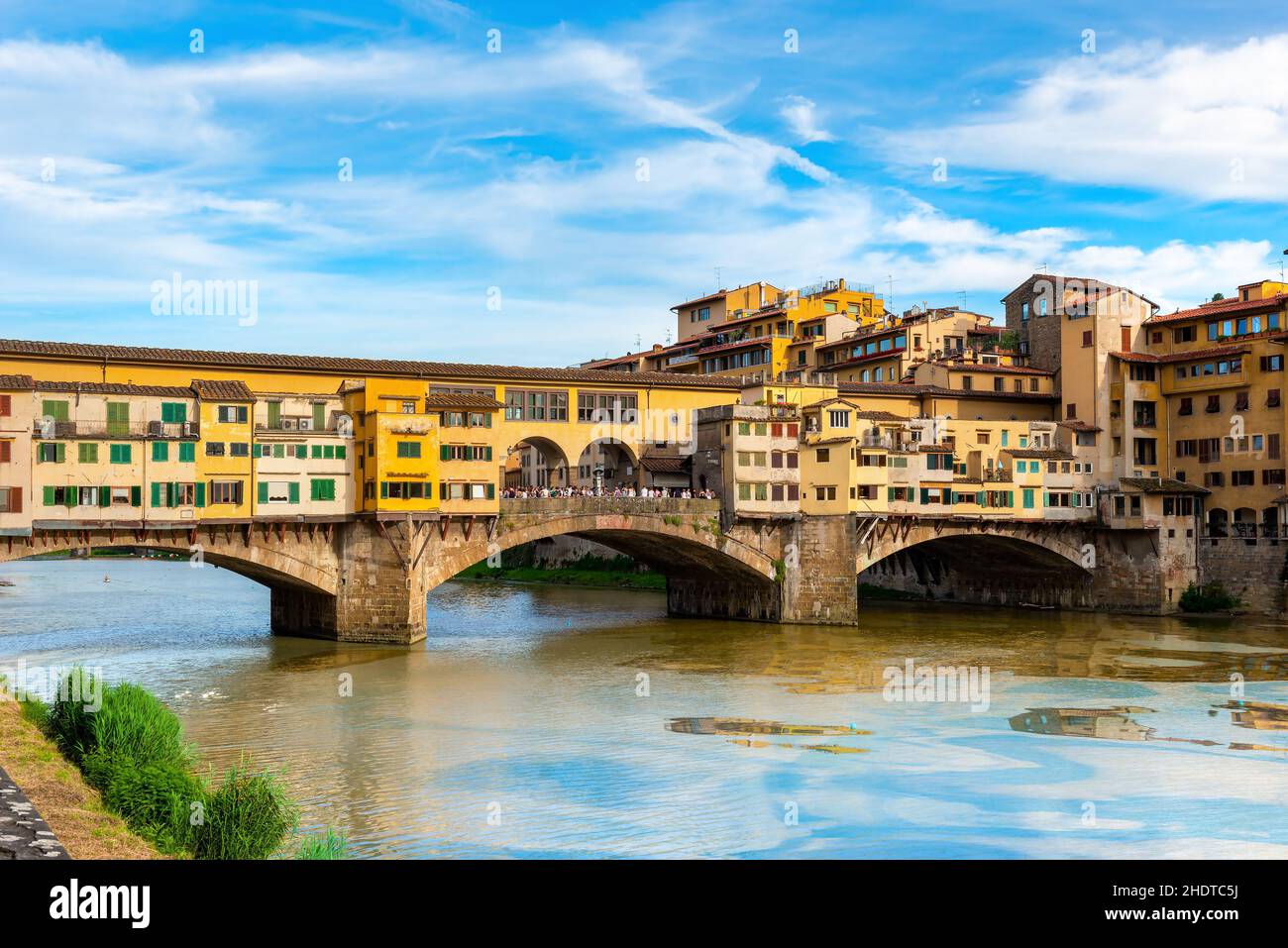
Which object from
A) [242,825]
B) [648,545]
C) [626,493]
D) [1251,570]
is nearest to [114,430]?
[626,493]

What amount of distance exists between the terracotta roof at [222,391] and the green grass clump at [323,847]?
82.9ft

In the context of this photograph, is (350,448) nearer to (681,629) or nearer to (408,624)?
(408,624)

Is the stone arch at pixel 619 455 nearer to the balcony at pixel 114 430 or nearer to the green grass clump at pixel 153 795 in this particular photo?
the balcony at pixel 114 430

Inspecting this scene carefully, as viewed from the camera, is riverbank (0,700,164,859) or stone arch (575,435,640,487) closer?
riverbank (0,700,164,859)

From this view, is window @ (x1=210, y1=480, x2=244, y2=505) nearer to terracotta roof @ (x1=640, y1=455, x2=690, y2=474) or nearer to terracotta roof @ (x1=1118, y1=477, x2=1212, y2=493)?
terracotta roof @ (x1=640, y1=455, x2=690, y2=474)

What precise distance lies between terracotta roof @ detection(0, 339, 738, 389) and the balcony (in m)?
3.55

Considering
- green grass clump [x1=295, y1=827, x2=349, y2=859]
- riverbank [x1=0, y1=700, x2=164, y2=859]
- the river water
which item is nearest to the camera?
riverbank [x1=0, y1=700, x2=164, y2=859]

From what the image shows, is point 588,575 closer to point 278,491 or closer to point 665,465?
point 665,465

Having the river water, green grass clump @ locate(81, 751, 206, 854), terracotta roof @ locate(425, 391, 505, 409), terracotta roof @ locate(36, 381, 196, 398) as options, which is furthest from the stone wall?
green grass clump @ locate(81, 751, 206, 854)

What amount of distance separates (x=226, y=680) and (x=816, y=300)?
53302 millimetres

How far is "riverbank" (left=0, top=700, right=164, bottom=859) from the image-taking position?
14.7 m

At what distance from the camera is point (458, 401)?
46750mm

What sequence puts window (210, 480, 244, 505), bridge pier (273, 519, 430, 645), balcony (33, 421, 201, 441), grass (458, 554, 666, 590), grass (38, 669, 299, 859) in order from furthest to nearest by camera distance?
grass (458, 554, 666, 590), bridge pier (273, 519, 430, 645), window (210, 480, 244, 505), balcony (33, 421, 201, 441), grass (38, 669, 299, 859)
